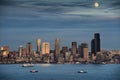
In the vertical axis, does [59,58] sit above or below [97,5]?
below

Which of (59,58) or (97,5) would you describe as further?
(59,58)

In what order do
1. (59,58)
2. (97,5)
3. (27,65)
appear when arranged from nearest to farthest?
(97,5) < (59,58) < (27,65)

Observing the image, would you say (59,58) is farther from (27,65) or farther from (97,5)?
(97,5)

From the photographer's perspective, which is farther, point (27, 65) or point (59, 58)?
point (27, 65)

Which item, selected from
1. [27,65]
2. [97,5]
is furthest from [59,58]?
[97,5]

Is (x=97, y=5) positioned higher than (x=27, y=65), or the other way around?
(x=97, y=5)

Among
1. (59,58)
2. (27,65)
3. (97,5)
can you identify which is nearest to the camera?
(97,5)
